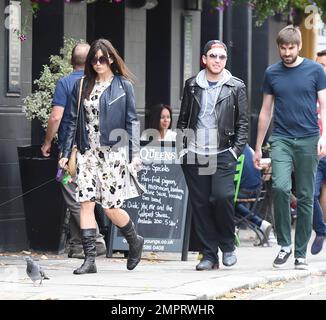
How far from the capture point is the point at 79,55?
11836mm

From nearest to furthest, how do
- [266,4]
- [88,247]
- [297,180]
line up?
[88,247] < [297,180] < [266,4]

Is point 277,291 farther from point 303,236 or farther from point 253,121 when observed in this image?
point 253,121

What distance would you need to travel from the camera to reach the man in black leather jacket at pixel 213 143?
10.8m

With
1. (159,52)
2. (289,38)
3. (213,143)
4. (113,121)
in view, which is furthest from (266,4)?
(113,121)

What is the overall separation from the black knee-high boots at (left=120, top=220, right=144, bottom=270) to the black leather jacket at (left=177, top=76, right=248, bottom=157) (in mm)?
1030

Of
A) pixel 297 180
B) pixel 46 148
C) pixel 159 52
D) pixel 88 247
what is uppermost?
pixel 159 52

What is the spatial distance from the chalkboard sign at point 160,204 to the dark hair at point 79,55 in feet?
3.44

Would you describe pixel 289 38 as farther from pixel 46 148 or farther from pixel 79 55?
pixel 46 148

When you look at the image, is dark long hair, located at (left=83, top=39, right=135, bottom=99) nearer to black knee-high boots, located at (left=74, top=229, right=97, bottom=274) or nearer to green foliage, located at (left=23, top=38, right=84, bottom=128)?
black knee-high boots, located at (left=74, top=229, right=97, bottom=274)

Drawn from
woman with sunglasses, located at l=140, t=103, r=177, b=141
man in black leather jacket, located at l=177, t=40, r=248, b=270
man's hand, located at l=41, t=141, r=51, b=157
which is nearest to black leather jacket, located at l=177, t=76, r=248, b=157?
man in black leather jacket, located at l=177, t=40, r=248, b=270

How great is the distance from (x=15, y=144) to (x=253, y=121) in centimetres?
724

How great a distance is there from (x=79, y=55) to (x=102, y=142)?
1864mm

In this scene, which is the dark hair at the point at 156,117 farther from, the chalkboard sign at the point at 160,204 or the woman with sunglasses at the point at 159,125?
the chalkboard sign at the point at 160,204

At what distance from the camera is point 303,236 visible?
36.3 feet
